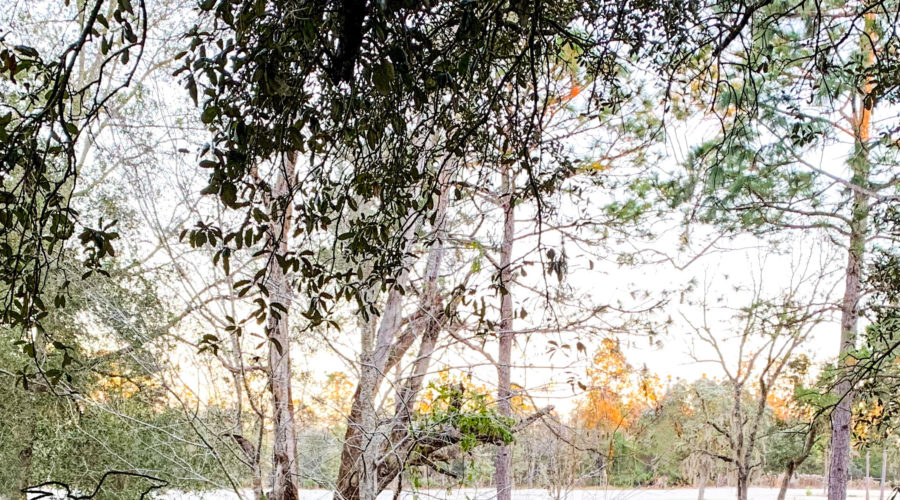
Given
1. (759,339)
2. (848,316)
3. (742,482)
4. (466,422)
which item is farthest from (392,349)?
(848,316)

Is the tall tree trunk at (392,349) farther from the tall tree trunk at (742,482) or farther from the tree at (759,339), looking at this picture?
the tall tree trunk at (742,482)

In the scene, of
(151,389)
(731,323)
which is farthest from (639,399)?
(151,389)

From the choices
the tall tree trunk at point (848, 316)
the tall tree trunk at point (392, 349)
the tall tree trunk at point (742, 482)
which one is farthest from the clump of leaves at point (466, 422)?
the tall tree trunk at point (742, 482)

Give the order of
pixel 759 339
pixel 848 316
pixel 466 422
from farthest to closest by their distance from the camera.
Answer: pixel 759 339, pixel 848 316, pixel 466 422

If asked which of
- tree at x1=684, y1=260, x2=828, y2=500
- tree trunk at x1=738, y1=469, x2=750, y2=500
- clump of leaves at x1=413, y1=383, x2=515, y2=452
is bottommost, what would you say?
tree trunk at x1=738, y1=469, x2=750, y2=500

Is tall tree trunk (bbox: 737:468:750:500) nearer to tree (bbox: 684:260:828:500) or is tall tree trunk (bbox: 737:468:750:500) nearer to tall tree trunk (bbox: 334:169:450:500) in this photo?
tree (bbox: 684:260:828:500)

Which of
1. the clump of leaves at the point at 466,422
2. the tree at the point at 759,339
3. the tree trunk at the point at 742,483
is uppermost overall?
the tree at the point at 759,339

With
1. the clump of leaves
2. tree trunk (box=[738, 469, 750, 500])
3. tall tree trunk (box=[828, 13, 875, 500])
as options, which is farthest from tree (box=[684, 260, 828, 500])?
the clump of leaves

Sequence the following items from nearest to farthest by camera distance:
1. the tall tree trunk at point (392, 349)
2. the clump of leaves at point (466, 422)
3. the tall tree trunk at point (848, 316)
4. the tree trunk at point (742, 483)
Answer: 1. the clump of leaves at point (466, 422)
2. the tall tree trunk at point (392, 349)
3. the tall tree trunk at point (848, 316)
4. the tree trunk at point (742, 483)

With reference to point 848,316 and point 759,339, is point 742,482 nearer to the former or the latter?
point 759,339

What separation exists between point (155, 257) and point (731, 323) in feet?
13.6

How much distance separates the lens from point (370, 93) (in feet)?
3.28

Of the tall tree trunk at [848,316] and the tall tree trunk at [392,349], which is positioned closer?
the tall tree trunk at [392,349]

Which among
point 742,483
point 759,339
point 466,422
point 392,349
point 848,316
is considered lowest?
point 742,483
